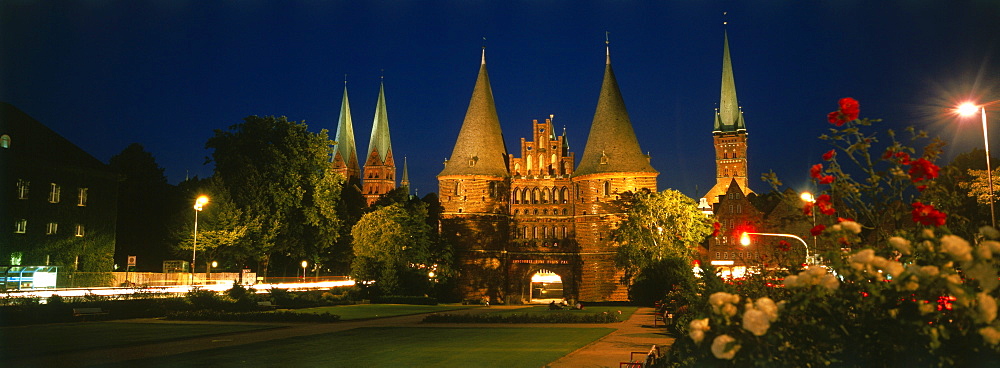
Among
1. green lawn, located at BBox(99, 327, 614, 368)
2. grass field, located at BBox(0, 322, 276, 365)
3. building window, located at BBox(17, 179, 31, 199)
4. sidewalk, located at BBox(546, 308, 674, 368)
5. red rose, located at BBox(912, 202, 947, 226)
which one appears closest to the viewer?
red rose, located at BBox(912, 202, 947, 226)

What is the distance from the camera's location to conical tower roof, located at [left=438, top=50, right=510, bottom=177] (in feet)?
280

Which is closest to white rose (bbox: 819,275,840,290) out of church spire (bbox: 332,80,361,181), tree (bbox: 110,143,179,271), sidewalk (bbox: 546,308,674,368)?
sidewalk (bbox: 546,308,674,368)

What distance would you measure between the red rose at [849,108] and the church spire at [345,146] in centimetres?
14337

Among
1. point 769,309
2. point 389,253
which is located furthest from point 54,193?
point 769,309

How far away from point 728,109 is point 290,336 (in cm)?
15174

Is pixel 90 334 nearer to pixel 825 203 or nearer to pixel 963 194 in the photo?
pixel 825 203

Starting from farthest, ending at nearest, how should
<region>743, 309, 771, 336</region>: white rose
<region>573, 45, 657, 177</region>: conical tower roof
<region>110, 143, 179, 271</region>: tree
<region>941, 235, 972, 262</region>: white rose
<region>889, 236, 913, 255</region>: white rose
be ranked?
<region>573, 45, 657, 177</region>: conical tower roof
<region>110, 143, 179, 271</region>: tree
<region>889, 236, 913, 255</region>: white rose
<region>743, 309, 771, 336</region>: white rose
<region>941, 235, 972, 262</region>: white rose

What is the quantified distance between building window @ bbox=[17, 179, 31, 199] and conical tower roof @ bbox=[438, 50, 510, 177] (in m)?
42.3

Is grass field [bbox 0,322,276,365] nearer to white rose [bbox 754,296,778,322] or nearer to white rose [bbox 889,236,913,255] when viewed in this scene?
white rose [bbox 754,296,778,322]

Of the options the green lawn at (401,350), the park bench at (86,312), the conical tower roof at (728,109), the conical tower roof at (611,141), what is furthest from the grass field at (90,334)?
the conical tower roof at (728,109)

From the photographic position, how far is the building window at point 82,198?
2181 inches

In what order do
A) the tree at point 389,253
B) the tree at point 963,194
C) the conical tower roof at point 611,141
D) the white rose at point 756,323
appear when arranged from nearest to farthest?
1. the white rose at point 756,323
2. the tree at point 963,194
3. the tree at point 389,253
4. the conical tower roof at point 611,141

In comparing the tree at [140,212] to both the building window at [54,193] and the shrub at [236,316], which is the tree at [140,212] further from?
the shrub at [236,316]

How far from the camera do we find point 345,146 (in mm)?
154125
